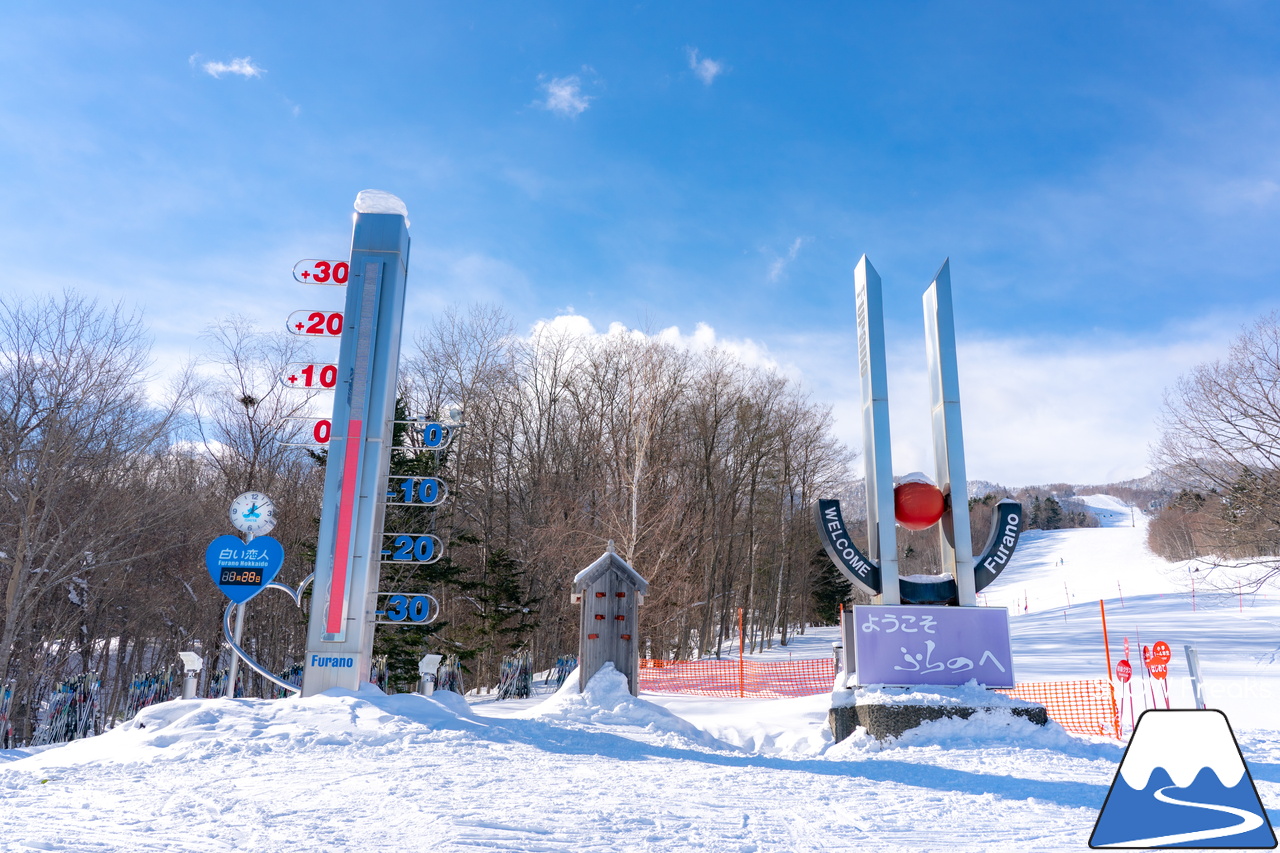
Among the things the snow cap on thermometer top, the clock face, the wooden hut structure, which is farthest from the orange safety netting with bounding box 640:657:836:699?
the snow cap on thermometer top

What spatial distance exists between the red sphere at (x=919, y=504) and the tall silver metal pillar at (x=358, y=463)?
6.79 m

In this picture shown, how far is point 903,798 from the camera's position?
18.8ft

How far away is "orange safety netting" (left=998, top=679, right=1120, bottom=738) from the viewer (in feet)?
36.0

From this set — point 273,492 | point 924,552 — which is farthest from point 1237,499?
point 924,552

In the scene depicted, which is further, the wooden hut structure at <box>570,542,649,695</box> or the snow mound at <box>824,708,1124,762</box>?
A: the wooden hut structure at <box>570,542,649,695</box>

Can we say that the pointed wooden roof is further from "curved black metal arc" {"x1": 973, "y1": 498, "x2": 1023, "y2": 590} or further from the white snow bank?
"curved black metal arc" {"x1": 973, "y1": 498, "x2": 1023, "y2": 590}

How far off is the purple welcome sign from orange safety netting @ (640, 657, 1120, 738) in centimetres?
72

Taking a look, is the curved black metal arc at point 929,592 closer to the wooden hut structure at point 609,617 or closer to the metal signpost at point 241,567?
the wooden hut structure at point 609,617

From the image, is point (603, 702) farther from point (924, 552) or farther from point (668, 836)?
point (924, 552)

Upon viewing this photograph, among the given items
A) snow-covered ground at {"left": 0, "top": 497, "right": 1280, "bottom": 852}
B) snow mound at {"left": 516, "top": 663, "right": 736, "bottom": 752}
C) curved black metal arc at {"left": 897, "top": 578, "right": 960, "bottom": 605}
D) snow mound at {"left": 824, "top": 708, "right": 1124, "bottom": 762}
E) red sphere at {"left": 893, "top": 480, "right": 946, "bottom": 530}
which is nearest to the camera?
snow-covered ground at {"left": 0, "top": 497, "right": 1280, "bottom": 852}

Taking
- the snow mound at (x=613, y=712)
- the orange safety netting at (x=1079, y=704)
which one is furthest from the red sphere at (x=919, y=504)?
the snow mound at (x=613, y=712)

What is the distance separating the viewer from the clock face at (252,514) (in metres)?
9.85

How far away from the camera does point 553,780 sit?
5.84 metres

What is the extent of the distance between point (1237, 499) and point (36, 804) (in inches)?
908
